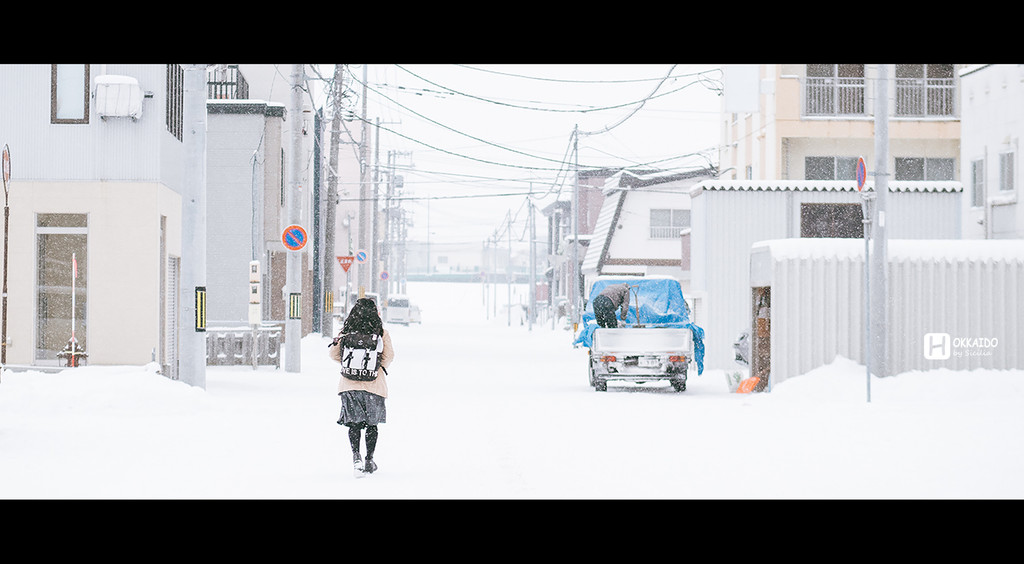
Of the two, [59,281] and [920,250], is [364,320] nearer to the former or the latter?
[59,281]

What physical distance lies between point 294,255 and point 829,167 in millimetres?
16617

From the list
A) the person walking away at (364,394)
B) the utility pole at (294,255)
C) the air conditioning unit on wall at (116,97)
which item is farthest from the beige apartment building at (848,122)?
the person walking away at (364,394)

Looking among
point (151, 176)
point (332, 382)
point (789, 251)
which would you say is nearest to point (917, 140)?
point (789, 251)

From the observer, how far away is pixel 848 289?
20.5 m

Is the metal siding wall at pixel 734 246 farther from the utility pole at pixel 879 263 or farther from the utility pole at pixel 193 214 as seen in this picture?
the utility pole at pixel 193 214

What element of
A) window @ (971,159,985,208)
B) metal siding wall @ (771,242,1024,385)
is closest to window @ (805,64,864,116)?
window @ (971,159,985,208)

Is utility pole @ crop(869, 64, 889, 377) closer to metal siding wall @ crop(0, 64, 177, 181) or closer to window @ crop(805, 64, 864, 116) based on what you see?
metal siding wall @ crop(0, 64, 177, 181)

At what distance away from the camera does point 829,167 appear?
35.1 metres

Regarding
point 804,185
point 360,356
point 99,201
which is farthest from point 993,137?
point 360,356

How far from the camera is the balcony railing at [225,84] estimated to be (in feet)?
119

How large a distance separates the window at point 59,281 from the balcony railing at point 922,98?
906 inches

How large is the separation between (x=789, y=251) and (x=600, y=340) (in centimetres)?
359
